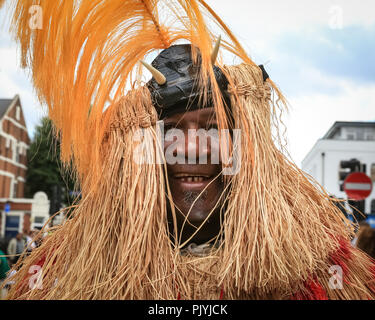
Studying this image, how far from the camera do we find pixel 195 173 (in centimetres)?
147

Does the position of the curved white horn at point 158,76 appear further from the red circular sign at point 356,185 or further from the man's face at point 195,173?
the red circular sign at point 356,185

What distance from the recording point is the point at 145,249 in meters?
1.30

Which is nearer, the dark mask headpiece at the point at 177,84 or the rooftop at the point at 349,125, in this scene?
the dark mask headpiece at the point at 177,84

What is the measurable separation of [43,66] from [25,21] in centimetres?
14

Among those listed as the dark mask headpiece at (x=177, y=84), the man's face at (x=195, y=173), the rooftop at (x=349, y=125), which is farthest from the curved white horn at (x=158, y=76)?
the rooftop at (x=349, y=125)

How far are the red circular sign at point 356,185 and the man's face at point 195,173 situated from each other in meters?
2.44

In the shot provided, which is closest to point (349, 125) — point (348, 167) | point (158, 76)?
point (158, 76)

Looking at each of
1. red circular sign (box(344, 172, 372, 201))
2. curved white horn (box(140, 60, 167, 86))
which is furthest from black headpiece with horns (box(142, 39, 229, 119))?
red circular sign (box(344, 172, 372, 201))

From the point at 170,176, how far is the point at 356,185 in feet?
8.71

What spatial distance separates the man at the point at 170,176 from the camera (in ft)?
4.15

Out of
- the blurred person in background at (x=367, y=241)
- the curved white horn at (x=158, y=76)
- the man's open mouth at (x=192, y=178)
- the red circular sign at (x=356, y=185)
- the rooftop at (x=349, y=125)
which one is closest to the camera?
the curved white horn at (x=158, y=76)

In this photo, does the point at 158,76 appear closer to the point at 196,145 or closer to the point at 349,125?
the point at 196,145

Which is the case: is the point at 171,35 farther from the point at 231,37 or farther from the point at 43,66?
the point at 43,66

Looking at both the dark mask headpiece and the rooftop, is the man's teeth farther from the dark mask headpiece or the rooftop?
the rooftop
